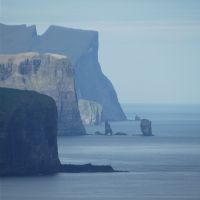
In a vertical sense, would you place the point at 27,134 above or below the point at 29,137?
above

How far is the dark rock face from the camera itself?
169 metres

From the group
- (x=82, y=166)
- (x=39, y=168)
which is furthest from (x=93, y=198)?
(x=82, y=166)

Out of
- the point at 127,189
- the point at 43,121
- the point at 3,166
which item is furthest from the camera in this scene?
the point at 43,121

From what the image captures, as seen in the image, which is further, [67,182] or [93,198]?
[67,182]

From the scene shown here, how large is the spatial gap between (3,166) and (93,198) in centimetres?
2507

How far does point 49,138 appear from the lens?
583 feet

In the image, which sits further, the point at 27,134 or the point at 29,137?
the point at 27,134

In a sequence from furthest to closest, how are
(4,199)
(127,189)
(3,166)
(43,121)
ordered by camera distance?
(43,121), (3,166), (127,189), (4,199)

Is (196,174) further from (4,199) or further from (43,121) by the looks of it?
(4,199)

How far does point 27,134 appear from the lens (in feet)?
574

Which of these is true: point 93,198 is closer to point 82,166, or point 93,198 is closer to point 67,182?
point 67,182

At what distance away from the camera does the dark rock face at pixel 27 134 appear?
169375 millimetres

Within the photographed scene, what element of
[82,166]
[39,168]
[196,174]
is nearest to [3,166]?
[39,168]

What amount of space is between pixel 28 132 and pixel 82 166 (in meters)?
11.8
